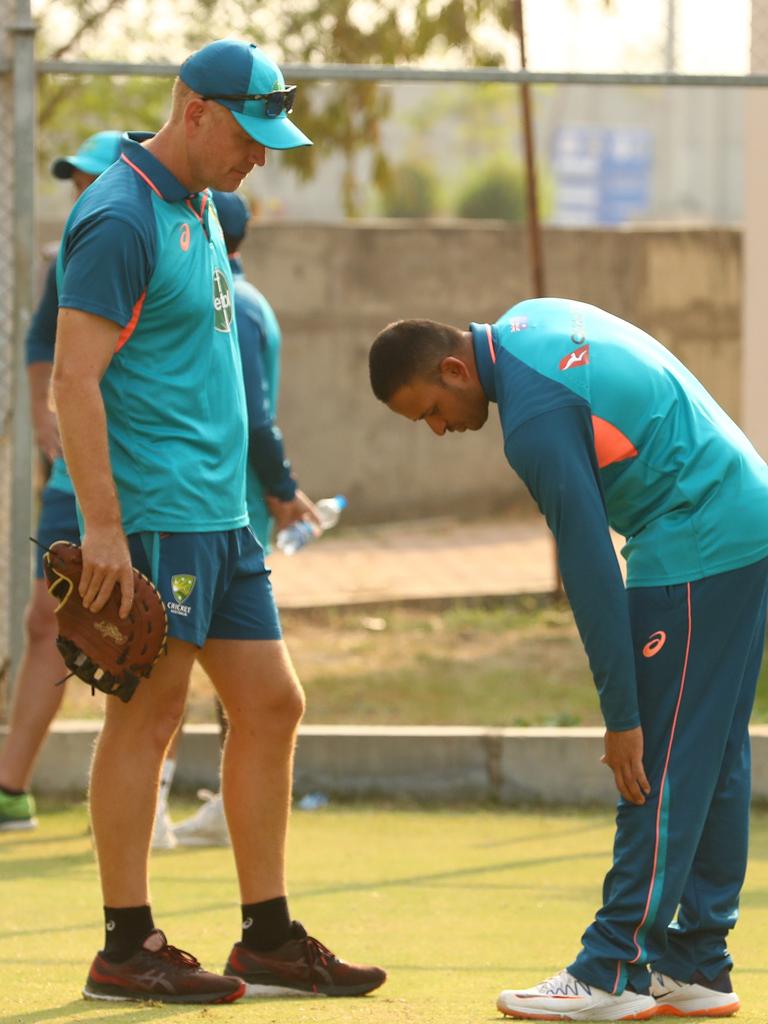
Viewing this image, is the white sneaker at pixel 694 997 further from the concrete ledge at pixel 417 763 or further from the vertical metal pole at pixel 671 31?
the vertical metal pole at pixel 671 31

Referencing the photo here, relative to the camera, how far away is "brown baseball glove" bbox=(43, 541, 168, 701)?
13.2 ft

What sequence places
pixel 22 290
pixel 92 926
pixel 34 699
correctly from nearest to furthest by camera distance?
pixel 92 926 < pixel 34 699 < pixel 22 290

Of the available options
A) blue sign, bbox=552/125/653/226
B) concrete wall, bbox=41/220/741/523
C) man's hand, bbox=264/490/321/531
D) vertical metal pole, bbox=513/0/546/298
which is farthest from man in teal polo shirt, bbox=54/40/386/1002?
blue sign, bbox=552/125/653/226

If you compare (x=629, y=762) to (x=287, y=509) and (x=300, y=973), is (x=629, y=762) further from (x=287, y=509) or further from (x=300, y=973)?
(x=287, y=509)

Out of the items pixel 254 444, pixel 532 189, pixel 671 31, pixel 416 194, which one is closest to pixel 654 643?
pixel 254 444

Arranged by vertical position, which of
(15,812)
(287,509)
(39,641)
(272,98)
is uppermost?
(272,98)

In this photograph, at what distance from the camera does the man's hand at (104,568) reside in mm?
4020

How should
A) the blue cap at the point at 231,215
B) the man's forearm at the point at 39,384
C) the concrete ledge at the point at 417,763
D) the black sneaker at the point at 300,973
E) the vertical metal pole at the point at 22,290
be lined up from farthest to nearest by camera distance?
the vertical metal pole at the point at 22,290 → the concrete ledge at the point at 417,763 → the man's forearm at the point at 39,384 → the blue cap at the point at 231,215 → the black sneaker at the point at 300,973

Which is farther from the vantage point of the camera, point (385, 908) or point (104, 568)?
point (385, 908)

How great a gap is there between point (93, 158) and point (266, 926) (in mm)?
2770

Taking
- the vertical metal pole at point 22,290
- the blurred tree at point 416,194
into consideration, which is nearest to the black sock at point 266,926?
the vertical metal pole at point 22,290

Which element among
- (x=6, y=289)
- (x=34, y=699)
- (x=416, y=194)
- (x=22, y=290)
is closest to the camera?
(x=34, y=699)

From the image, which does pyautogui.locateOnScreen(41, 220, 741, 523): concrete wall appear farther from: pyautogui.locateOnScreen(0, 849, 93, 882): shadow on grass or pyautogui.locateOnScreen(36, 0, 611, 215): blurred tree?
pyautogui.locateOnScreen(0, 849, 93, 882): shadow on grass

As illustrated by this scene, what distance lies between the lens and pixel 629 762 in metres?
3.95
